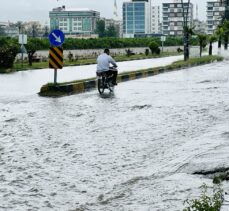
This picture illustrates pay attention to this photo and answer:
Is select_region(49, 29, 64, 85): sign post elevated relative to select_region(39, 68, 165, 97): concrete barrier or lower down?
elevated

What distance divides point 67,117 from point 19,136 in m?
2.46

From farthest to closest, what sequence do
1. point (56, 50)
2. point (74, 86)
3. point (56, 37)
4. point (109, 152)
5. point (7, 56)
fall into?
1. point (7, 56)
2. point (74, 86)
3. point (56, 50)
4. point (56, 37)
5. point (109, 152)

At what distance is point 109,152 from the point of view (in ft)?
26.7

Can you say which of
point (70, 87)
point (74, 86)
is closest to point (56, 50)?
point (70, 87)

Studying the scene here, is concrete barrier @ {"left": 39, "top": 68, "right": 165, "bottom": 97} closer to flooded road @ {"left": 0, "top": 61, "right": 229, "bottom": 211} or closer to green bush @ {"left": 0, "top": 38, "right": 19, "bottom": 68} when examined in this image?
flooded road @ {"left": 0, "top": 61, "right": 229, "bottom": 211}

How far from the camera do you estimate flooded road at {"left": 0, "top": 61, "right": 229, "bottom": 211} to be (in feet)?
19.1

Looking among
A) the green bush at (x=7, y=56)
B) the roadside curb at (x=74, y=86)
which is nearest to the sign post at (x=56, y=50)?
the roadside curb at (x=74, y=86)

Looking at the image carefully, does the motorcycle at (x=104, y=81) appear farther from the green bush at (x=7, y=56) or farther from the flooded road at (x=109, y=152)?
the green bush at (x=7, y=56)

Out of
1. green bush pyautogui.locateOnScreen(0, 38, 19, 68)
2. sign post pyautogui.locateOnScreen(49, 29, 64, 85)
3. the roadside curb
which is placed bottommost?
the roadside curb

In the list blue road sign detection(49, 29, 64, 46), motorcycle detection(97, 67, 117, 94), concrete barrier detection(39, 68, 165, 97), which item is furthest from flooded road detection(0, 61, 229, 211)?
blue road sign detection(49, 29, 64, 46)

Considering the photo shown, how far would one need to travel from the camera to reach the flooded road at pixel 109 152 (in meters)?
5.82

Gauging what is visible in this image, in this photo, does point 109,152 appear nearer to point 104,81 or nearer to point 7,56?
point 104,81

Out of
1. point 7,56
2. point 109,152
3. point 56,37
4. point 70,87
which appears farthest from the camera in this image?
point 7,56

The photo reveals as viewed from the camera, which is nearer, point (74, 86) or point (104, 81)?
point (104, 81)
